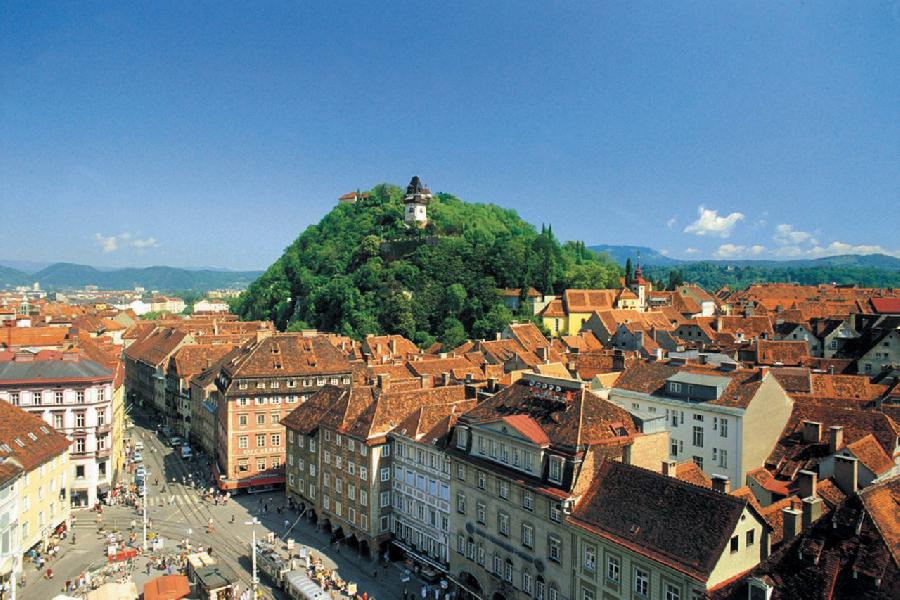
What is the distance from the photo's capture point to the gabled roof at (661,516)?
26.6 m

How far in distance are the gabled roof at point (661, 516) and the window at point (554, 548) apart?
1.93 meters

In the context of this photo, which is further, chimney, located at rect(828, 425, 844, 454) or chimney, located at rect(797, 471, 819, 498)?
chimney, located at rect(828, 425, 844, 454)

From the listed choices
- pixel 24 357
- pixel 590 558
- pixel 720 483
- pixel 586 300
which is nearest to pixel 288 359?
pixel 24 357

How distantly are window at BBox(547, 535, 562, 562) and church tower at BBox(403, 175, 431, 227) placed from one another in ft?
404

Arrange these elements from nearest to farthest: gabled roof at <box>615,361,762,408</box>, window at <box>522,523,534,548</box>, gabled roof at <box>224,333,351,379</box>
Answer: window at <box>522,523,534,548</box>, gabled roof at <box>615,361,762,408</box>, gabled roof at <box>224,333,351,379</box>

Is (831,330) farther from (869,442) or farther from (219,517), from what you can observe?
(219,517)

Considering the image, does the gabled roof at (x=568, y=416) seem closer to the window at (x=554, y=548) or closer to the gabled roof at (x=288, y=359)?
the window at (x=554, y=548)

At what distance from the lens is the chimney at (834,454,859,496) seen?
33.1 m

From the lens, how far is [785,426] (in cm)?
4406

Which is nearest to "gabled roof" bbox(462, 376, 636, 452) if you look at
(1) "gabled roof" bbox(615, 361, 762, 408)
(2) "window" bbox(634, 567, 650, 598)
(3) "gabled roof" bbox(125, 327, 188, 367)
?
(2) "window" bbox(634, 567, 650, 598)

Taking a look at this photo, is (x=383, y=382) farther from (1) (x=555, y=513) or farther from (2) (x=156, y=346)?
(2) (x=156, y=346)

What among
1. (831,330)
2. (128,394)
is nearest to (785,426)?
(831,330)

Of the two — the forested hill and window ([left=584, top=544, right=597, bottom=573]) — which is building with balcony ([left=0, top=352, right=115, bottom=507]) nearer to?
window ([left=584, top=544, right=597, bottom=573])

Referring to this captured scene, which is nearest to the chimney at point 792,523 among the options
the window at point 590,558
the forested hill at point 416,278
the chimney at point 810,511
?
the chimney at point 810,511
